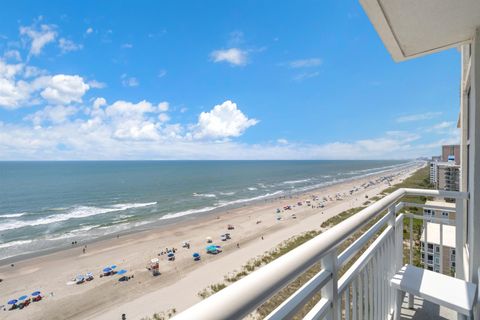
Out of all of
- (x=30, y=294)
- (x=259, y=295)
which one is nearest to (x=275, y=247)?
(x=30, y=294)

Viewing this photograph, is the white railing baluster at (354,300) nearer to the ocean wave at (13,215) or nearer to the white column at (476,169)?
the white column at (476,169)

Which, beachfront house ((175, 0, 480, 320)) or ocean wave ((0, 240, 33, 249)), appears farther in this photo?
ocean wave ((0, 240, 33, 249))

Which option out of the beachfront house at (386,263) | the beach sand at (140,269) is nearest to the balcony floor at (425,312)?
the beachfront house at (386,263)

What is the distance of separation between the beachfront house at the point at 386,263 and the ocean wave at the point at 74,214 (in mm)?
29157

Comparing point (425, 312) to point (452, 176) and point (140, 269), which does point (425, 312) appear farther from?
point (452, 176)

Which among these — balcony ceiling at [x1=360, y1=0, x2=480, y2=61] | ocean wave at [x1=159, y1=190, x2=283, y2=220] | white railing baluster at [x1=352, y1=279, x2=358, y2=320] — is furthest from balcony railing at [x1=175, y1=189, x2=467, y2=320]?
ocean wave at [x1=159, y1=190, x2=283, y2=220]

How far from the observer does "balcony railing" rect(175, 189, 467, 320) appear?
49 cm

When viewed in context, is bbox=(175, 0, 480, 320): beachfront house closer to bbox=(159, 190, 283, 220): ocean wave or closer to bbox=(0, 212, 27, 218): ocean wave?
bbox=(159, 190, 283, 220): ocean wave

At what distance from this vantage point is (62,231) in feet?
69.2

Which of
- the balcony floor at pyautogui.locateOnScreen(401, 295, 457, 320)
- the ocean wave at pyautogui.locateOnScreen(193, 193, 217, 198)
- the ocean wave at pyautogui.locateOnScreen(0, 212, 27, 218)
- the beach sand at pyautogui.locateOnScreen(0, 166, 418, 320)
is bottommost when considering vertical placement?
the beach sand at pyautogui.locateOnScreen(0, 166, 418, 320)

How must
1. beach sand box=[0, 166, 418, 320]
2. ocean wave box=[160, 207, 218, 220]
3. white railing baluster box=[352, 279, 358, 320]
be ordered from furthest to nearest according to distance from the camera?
ocean wave box=[160, 207, 218, 220] → beach sand box=[0, 166, 418, 320] → white railing baluster box=[352, 279, 358, 320]

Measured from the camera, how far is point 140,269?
14414 millimetres

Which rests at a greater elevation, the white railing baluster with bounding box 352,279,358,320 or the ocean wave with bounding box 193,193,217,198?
the white railing baluster with bounding box 352,279,358,320

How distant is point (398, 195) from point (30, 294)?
55.2ft
